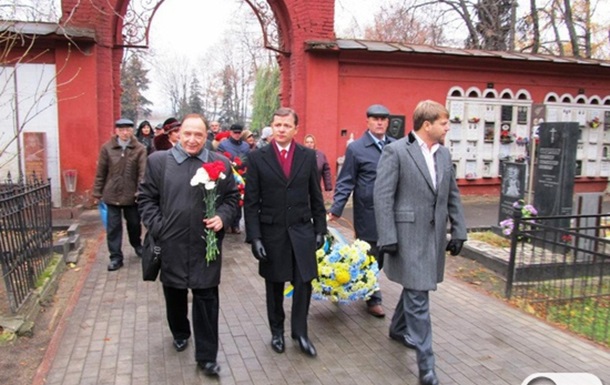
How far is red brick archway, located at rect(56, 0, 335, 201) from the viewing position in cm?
1059

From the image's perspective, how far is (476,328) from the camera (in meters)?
5.01

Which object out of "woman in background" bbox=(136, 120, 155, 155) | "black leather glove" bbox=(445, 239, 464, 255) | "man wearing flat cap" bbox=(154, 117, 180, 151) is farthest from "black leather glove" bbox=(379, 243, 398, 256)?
"woman in background" bbox=(136, 120, 155, 155)

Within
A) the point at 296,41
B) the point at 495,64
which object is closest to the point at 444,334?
the point at 296,41

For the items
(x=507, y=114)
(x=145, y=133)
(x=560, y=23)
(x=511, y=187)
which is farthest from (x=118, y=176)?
(x=560, y=23)

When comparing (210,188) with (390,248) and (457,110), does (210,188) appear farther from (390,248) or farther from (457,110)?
(457,110)

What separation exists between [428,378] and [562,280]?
3.61 metres

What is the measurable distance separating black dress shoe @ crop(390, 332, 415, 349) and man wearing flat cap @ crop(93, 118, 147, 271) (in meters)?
3.91

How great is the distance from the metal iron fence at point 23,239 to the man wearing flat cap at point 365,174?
3.05m

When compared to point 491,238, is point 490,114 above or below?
above

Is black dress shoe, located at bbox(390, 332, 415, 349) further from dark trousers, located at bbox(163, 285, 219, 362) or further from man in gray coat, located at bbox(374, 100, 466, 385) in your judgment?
dark trousers, located at bbox(163, 285, 219, 362)

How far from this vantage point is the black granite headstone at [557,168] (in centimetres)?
816

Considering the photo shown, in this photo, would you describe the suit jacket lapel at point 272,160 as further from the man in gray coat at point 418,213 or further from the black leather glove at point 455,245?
the black leather glove at point 455,245

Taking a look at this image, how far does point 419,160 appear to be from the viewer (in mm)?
3836

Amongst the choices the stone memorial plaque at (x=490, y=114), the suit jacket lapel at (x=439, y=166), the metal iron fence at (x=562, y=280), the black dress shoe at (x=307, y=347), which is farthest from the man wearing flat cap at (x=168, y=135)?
the stone memorial plaque at (x=490, y=114)
